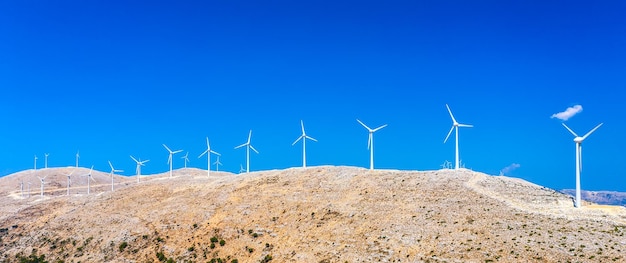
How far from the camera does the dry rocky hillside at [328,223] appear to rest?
62938 mm

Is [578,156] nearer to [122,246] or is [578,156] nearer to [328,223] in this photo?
[328,223]

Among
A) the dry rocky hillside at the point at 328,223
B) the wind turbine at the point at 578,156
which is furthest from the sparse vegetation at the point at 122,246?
the wind turbine at the point at 578,156

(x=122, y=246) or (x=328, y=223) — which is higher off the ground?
(x=328, y=223)

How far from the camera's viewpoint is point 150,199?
12144 cm

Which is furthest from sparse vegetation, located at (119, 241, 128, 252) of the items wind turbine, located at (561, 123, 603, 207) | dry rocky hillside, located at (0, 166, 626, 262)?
wind turbine, located at (561, 123, 603, 207)

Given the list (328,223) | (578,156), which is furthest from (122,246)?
(578,156)

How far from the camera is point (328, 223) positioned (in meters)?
82.8

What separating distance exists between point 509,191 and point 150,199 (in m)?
85.7

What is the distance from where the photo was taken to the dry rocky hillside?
62.9m

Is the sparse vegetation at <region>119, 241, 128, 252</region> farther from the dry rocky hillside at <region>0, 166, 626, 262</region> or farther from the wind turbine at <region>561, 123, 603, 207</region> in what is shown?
the wind turbine at <region>561, 123, 603, 207</region>

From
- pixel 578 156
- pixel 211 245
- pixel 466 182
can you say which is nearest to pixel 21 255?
pixel 211 245

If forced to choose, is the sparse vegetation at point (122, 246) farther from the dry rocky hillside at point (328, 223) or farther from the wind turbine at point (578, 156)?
the wind turbine at point (578, 156)

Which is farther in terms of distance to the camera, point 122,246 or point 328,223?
point 122,246

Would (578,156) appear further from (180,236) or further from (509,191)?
(180,236)
